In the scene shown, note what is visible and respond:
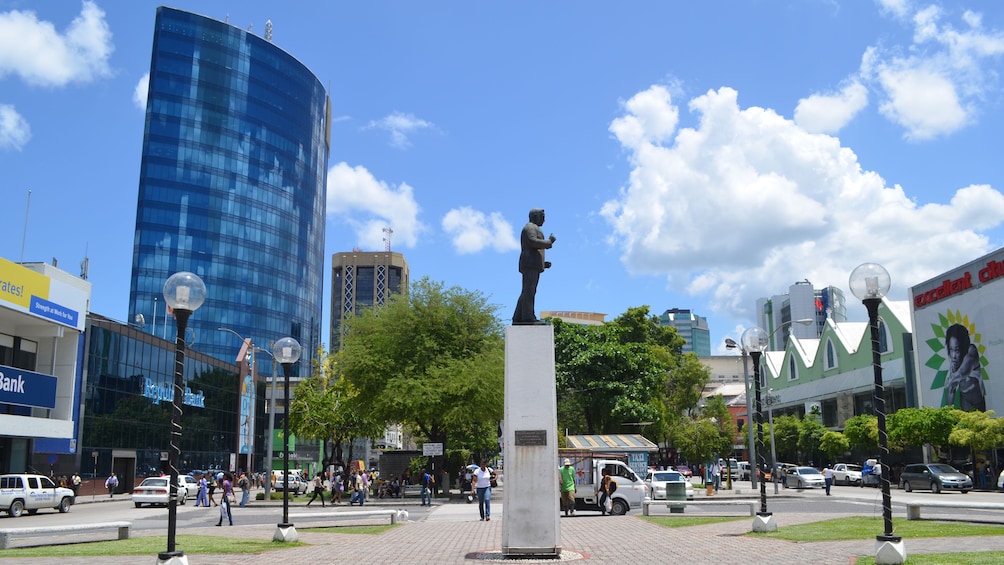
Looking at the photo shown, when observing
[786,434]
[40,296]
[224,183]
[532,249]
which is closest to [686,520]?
[532,249]

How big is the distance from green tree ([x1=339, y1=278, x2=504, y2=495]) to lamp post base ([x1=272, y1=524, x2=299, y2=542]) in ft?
62.4

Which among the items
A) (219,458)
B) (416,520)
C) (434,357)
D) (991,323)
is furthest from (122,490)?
(991,323)

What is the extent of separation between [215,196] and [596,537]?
90179mm

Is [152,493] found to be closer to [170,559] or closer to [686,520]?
[686,520]

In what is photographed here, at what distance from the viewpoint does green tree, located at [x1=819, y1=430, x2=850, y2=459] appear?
5469 centimetres

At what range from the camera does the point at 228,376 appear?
72625 mm

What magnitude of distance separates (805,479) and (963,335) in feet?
39.2

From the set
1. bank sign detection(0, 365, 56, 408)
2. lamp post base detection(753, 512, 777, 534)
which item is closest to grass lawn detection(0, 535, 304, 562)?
lamp post base detection(753, 512, 777, 534)

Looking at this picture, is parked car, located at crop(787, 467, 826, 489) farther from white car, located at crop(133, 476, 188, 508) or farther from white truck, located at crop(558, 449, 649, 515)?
white car, located at crop(133, 476, 188, 508)

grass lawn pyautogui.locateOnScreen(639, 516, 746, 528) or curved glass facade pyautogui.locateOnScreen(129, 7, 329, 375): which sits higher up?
curved glass facade pyautogui.locateOnScreen(129, 7, 329, 375)

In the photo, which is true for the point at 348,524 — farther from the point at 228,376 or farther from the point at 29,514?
the point at 228,376

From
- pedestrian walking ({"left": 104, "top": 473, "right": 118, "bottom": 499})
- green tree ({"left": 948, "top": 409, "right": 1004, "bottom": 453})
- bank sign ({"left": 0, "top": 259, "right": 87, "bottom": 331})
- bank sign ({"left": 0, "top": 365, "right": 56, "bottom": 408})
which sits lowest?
pedestrian walking ({"left": 104, "top": 473, "right": 118, "bottom": 499})

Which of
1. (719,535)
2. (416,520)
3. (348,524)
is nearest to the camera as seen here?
(719,535)

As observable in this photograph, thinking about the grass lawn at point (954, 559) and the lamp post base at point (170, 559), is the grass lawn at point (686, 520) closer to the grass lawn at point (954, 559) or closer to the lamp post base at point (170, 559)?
the grass lawn at point (954, 559)
